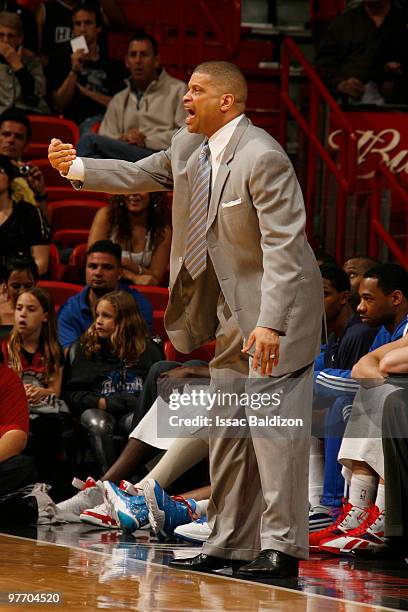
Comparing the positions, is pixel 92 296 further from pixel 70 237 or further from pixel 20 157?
pixel 20 157

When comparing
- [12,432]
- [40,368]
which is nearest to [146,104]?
[40,368]

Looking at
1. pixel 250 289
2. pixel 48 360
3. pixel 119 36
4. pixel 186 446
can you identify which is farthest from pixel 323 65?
pixel 250 289

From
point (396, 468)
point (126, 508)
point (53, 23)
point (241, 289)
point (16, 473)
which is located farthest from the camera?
point (53, 23)

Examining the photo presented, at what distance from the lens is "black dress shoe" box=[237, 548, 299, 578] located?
13.2ft

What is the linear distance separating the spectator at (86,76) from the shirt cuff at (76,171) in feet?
19.0

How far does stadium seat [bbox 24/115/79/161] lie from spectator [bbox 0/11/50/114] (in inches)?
7.4

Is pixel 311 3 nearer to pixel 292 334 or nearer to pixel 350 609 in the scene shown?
pixel 292 334

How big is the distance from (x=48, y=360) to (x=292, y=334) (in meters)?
2.93

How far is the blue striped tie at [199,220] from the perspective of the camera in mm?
4254

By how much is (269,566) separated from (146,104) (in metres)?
5.97

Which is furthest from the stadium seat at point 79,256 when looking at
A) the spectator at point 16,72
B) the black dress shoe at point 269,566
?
the black dress shoe at point 269,566

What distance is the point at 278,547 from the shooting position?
405cm

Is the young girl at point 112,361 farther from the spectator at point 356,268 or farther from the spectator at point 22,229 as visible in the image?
the spectator at point 22,229

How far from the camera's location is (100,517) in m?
5.64
